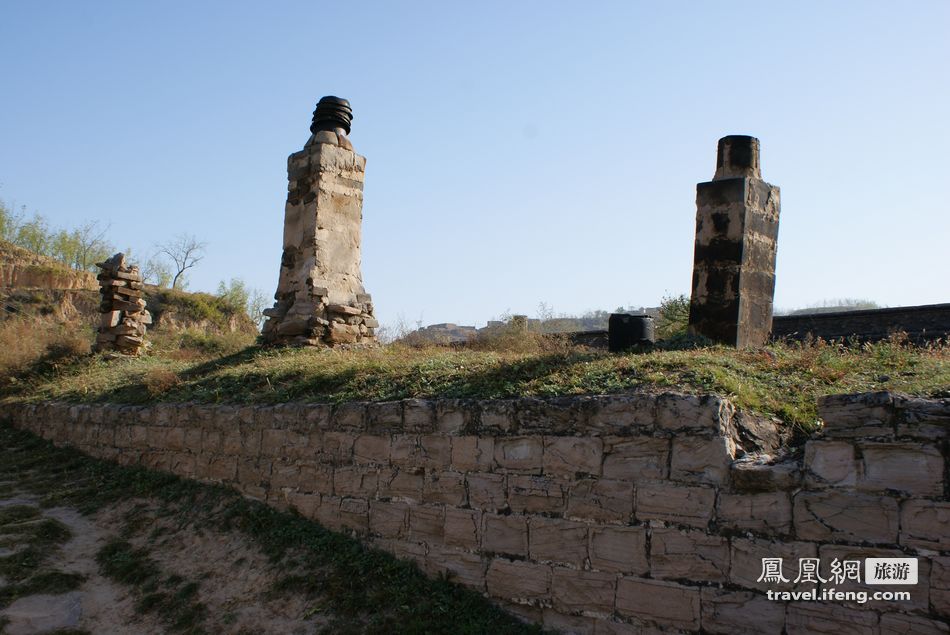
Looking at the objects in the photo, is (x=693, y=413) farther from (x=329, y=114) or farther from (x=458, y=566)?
(x=329, y=114)

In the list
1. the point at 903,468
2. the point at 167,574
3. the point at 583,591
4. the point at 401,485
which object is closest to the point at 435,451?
the point at 401,485

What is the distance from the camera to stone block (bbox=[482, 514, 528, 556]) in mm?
5344

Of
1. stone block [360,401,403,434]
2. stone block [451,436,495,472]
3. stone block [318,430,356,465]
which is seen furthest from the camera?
stone block [318,430,356,465]

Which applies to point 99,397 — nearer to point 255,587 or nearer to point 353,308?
point 353,308

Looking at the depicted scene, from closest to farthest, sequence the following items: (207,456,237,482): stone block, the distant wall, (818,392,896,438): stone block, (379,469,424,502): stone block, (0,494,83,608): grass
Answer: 1. (818,392,896,438): stone block
2. (379,469,424,502): stone block
3. (0,494,83,608): grass
4. (207,456,237,482): stone block
5. the distant wall

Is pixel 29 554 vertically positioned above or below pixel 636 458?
below

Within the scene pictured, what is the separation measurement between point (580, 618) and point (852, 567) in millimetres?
1748

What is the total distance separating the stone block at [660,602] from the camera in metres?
4.57

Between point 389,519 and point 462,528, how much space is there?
0.78 metres

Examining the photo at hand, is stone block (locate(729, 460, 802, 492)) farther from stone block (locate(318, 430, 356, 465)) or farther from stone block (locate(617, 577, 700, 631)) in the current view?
stone block (locate(318, 430, 356, 465))

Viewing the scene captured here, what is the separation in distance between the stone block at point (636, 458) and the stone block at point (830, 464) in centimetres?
85

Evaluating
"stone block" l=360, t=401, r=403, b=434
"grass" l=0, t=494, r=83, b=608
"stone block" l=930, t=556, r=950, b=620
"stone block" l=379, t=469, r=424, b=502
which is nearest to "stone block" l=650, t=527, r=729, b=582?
"stone block" l=930, t=556, r=950, b=620

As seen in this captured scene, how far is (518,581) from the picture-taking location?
5.29 meters

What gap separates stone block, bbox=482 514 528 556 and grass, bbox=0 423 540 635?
1.28 ft
